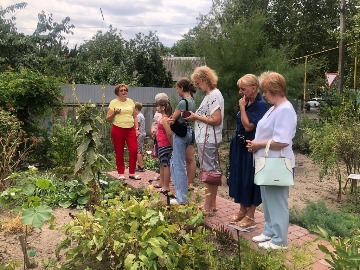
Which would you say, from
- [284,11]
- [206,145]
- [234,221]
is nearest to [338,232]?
[234,221]

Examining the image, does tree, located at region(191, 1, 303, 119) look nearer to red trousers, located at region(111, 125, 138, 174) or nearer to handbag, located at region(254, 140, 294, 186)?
red trousers, located at region(111, 125, 138, 174)

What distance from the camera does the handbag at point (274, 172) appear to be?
3016mm

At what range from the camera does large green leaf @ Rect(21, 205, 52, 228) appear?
2.66m

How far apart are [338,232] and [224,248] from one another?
134 centimetres

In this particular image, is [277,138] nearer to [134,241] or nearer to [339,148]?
[134,241]

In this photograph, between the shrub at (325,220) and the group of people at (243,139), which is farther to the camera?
the shrub at (325,220)

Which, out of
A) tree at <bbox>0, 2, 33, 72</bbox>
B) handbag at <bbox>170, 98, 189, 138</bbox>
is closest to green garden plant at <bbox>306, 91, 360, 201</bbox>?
handbag at <bbox>170, 98, 189, 138</bbox>

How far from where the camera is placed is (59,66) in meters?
15.5

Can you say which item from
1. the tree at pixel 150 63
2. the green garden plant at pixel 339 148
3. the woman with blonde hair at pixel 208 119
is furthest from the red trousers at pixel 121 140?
the tree at pixel 150 63

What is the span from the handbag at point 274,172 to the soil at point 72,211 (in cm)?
204

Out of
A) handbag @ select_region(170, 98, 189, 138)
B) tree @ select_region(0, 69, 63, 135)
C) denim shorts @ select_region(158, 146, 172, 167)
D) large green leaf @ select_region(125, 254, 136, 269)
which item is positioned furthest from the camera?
tree @ select_region(0, 69, 63, 135)

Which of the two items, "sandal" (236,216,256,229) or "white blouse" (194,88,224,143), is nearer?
"sandal" (236,216,256,229)

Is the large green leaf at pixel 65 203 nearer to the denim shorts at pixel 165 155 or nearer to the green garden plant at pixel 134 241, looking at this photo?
the denim shorts at pixel 165 155

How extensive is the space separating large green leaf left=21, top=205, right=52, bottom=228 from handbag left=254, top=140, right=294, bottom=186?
67.7 inches
